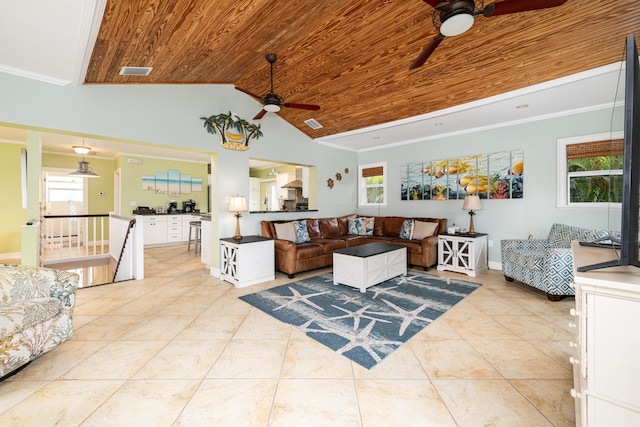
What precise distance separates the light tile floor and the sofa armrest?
485 mm

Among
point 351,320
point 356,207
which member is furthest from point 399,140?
point 351,320

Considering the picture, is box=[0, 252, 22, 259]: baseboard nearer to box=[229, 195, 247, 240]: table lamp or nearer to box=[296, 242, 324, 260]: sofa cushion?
box=[229, 195, 247, 240]: table lamp

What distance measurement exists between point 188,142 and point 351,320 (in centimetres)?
346

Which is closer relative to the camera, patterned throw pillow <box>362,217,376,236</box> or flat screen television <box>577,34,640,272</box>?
flat screen television <box>577,34,640,272</box>

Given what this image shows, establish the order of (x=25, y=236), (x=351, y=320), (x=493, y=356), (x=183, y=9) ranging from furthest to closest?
(x=25, y=236) < (x=351, y=320) < (x=183, y=9) < (x=493, y=356)

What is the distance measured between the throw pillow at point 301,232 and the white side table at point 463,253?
7.72 ft

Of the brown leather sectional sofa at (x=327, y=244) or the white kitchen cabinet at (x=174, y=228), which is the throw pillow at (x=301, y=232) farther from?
the white kitchen cabinet at (x=174, y=228)

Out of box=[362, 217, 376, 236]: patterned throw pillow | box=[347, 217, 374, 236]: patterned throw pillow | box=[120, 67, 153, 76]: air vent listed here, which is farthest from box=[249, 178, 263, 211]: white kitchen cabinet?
box=[120, 67, 153, 76]: air vent

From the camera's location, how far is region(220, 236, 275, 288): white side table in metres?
4.02

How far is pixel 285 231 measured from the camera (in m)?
4.96

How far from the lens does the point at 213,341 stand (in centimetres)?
241

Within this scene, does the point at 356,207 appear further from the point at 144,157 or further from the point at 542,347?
the point at 144,157

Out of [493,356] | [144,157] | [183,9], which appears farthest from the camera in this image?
[144,157]

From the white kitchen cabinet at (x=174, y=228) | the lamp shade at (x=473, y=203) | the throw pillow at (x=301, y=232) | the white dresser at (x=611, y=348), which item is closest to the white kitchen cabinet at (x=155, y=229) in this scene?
the white kitchen cabinet at (x=174, y=228)
